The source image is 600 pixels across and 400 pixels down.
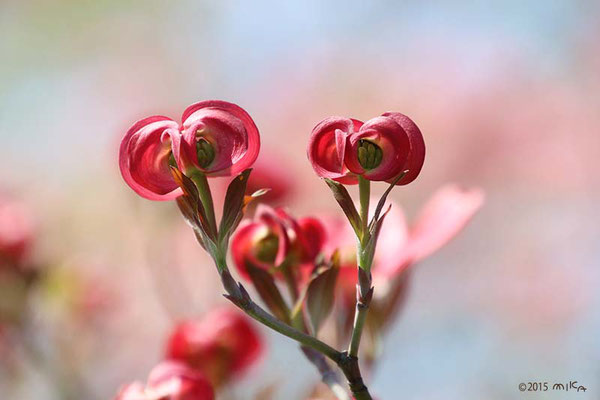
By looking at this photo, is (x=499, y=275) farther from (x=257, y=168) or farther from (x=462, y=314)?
(x=257, y=168)

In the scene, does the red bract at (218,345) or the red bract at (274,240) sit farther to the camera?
the red bract at (218,345)

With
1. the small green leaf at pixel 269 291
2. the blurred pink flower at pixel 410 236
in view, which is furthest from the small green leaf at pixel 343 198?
the blurred pink flower at pixel 410 236

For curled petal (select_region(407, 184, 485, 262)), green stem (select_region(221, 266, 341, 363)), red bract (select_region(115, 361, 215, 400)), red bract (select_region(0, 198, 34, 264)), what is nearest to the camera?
green stem (select_region(221, 266, 341, 363))

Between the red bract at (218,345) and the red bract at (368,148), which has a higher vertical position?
the red bract at (368,148)

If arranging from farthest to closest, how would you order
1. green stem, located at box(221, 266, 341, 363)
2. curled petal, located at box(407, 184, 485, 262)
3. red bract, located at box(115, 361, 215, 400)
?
curled petal, located at box(407, 184, 485, 262) < red bract, located at box(115, 361, 215, 400) < green stem, located at box(221, 266, 341, 363)

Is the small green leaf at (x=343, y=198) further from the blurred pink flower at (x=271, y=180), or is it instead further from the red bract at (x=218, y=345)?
the blurred pink flower at (x=271, y=180)

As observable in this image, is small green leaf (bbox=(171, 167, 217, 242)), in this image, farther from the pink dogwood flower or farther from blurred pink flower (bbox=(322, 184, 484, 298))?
blurred pink flower (bbox=(322, 184, 484, 298))

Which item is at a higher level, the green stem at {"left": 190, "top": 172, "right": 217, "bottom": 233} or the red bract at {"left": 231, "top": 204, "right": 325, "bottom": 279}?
the green stem at {"left": 190, "top": 172, "right": 217, "bottom": 233}

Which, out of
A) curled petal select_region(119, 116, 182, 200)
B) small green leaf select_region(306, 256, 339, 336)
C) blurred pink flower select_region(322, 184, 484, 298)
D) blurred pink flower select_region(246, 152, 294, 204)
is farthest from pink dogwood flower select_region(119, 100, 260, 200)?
blurred pink flower select_region(246, 152, 294, 204)
